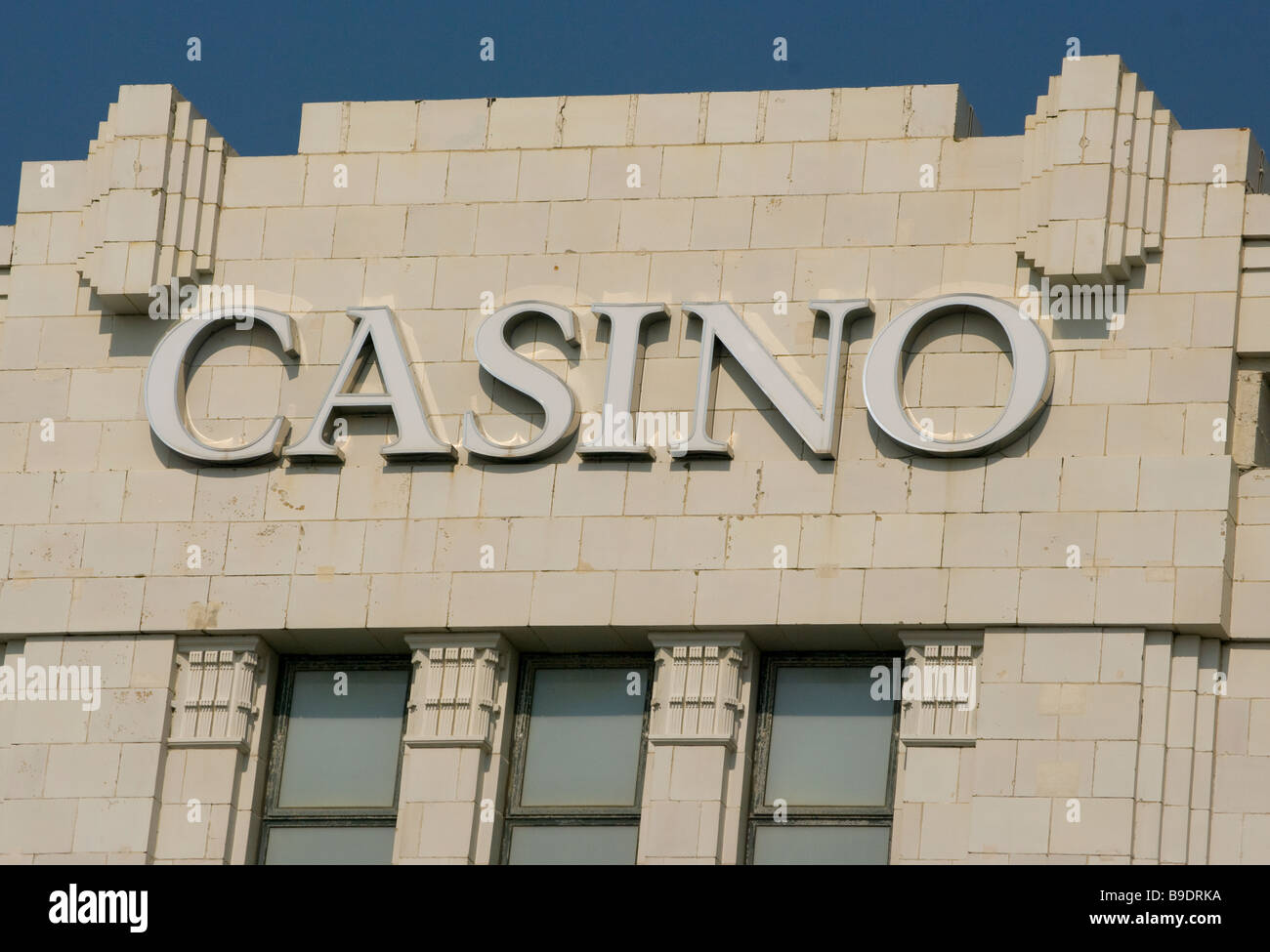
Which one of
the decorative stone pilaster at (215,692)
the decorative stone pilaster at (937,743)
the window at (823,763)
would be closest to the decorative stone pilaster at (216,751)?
the decorative stone pilaster at (215,692)

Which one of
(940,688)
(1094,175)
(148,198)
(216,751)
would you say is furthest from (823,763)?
(148,198)

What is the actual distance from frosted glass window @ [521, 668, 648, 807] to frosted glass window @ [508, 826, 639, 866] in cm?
30

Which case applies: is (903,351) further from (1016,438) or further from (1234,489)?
(1234,489)

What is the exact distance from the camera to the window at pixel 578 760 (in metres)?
36.5

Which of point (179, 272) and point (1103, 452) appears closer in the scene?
point (1103, 452)

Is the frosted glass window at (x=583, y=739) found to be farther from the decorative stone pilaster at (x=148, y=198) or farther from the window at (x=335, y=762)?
the decorative stone pilaster at (x=148, y=198)

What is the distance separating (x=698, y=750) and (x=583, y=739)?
1.58m

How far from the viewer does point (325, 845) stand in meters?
37.1

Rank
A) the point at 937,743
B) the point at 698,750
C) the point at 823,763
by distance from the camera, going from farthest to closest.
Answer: the point at 823,763, the point at 698,750, the point at 937,743

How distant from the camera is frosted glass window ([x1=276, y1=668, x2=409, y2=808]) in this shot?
37.3m

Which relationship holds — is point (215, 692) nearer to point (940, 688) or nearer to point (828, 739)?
point (828, 739)

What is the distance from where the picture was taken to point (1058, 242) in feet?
121
